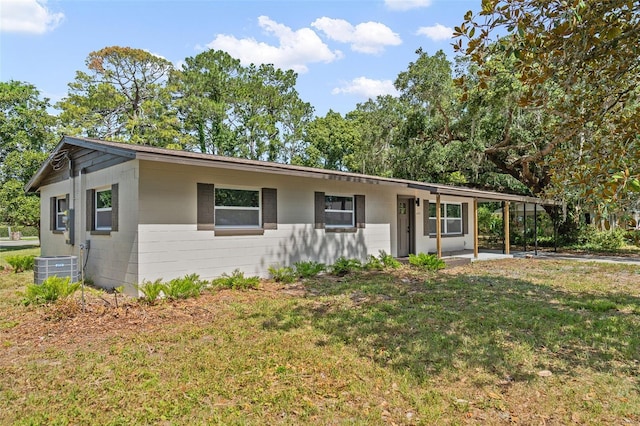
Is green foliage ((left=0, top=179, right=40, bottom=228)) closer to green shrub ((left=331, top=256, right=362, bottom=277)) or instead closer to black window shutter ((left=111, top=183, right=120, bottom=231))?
black window shutter ((left=111, top=183, right=120, bottom=231))

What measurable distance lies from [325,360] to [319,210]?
638 cm

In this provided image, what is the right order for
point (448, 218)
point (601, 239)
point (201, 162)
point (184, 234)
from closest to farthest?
1. point (201, 162)
2. point (184, 234)
3. point (448, 218)
4. point (601, 239)

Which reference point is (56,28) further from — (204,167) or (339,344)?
(339,344)

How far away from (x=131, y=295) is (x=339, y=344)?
14.8 feet

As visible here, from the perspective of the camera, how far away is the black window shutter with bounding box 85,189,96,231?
8.73m

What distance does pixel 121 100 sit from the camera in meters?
22.5

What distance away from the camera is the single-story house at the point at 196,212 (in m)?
7.18

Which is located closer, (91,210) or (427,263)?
(91,210)

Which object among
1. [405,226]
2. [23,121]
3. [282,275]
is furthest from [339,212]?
[23,121]

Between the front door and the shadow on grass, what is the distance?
474 centimetres

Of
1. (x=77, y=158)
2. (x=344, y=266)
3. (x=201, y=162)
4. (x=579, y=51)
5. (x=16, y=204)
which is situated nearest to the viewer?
(x=579, y=51)

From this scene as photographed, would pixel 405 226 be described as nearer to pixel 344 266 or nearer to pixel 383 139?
pixel 344 266

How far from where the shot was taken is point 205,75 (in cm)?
2669

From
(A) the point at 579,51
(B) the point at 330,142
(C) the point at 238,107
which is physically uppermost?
(C) the point at 238,107
